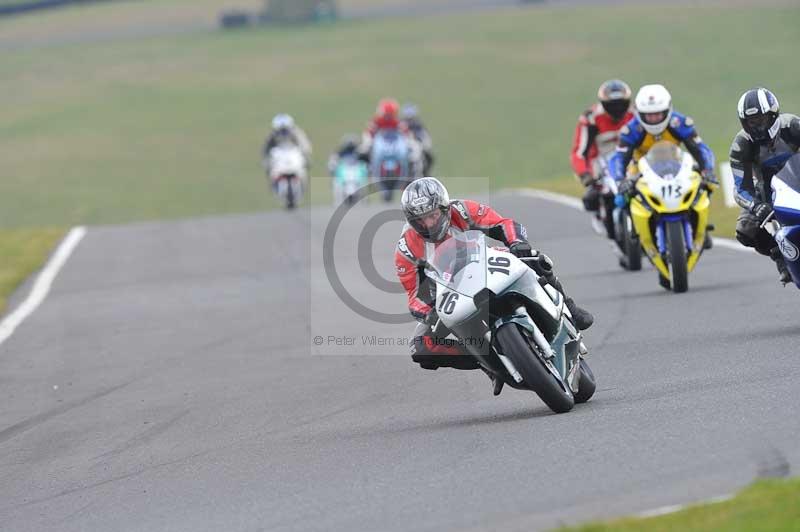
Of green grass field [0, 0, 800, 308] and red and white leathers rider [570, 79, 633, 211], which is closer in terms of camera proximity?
red and white leathers rider [570, 79, 633, 211]

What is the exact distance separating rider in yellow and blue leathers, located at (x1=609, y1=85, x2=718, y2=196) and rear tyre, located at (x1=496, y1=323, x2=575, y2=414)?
5902 mm

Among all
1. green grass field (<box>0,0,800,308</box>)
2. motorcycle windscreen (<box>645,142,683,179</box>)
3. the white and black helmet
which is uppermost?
the white and black helmet

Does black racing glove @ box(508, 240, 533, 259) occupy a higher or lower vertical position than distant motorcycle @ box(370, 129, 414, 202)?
higher

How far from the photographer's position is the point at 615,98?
1655cm

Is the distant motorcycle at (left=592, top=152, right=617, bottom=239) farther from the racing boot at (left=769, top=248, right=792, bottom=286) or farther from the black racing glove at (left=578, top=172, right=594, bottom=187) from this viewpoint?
the racing boot at (left=769, top=248, right=792, bottom=286)

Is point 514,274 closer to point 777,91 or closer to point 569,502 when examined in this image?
point 569,502

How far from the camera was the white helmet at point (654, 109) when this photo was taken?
46.9ft

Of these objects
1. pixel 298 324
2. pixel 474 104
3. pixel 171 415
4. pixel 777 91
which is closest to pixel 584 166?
pixel 298 324

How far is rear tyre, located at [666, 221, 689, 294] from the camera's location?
13445 millimetres

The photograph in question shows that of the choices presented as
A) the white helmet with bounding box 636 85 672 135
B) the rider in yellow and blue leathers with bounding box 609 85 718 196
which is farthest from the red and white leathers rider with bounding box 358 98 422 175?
the white helmet with bounding box 636 85 672 135

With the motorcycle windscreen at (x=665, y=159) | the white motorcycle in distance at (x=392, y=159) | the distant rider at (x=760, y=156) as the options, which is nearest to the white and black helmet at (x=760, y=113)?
the distant rider at (x=760, y=156)

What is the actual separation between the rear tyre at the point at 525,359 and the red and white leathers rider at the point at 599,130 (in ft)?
26.9


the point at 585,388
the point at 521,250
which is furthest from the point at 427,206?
the point at 585,388

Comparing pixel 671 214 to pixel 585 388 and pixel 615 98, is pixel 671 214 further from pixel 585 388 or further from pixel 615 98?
pixel 585 388
